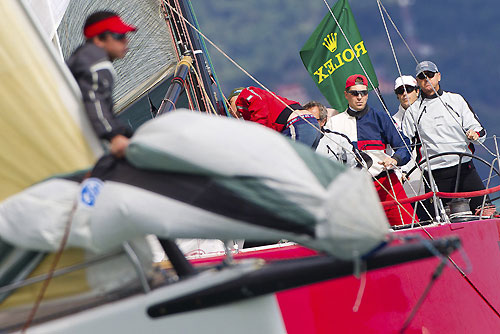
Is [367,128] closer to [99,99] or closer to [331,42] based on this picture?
[331,42]

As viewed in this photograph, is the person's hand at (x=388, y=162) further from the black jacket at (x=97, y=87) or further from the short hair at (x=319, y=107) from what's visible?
the black jacket at (x=97, y=87)

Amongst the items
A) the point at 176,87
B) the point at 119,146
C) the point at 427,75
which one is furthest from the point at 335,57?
the point at 119,146

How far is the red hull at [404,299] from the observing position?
253 cm

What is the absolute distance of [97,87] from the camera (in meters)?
1.62

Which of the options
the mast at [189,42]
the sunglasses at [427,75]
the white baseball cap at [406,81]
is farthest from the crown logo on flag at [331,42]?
the sunglasses at [427,75]

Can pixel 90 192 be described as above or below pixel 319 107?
above

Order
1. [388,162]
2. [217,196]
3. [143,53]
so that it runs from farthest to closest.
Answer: [143,53] → [388,162] → [217,196]

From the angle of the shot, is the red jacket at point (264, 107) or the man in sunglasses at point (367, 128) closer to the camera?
the red jacket at point (264, 107)

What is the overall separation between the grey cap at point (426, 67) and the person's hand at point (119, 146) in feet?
10.3

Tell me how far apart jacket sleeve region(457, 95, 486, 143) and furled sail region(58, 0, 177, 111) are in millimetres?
2348

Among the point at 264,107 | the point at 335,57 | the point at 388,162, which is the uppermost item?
the point at 264,107

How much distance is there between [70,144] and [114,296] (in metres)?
0.40

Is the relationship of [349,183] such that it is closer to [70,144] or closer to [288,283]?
[288,283]

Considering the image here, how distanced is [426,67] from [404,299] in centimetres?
191
